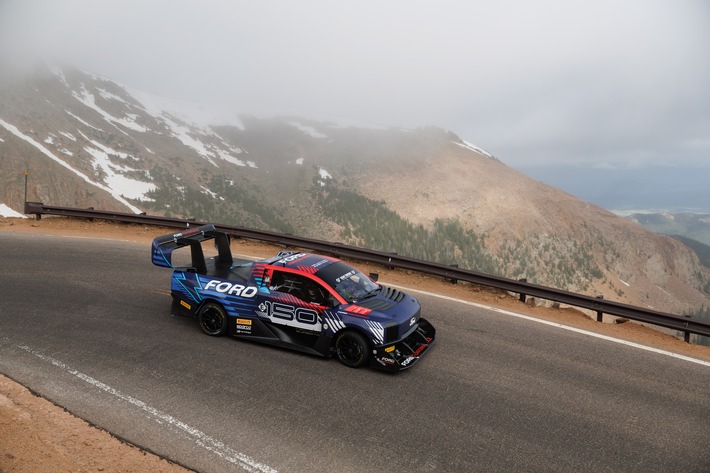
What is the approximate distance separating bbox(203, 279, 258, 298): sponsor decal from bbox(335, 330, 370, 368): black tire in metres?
1.84

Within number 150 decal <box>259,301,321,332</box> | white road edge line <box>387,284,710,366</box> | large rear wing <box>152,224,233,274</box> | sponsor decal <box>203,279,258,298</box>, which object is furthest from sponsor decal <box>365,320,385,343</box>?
white road edge line <box>387,284,710,366</box>

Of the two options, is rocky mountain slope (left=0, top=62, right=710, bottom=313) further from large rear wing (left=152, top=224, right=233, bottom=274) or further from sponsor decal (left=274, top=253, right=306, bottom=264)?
sponsor decal (left=274, top=253, right=306, bottom=264)

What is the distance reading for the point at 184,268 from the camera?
9523 millimetres

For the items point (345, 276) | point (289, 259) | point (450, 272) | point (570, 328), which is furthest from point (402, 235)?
point (345, 276)

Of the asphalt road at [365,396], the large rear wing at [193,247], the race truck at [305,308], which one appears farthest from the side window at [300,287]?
the large rear wing at [193,247]

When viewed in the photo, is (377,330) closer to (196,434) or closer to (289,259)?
(289,259)

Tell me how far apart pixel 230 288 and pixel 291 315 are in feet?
4.45

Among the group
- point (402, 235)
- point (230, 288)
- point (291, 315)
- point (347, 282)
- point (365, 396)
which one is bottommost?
point (365, 396)

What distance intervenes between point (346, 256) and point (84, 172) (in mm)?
43884

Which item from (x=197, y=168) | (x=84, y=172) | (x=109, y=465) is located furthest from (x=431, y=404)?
(x=197, y=168)

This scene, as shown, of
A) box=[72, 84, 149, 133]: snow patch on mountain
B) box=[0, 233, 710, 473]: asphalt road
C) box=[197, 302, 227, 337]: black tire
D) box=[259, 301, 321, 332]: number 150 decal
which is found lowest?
box=[0, 233, 710, 473]: asphalt road

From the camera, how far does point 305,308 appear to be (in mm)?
8258

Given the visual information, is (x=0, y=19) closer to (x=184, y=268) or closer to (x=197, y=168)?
(x=197, y=168)

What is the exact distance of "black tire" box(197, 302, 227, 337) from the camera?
29.3 feet
